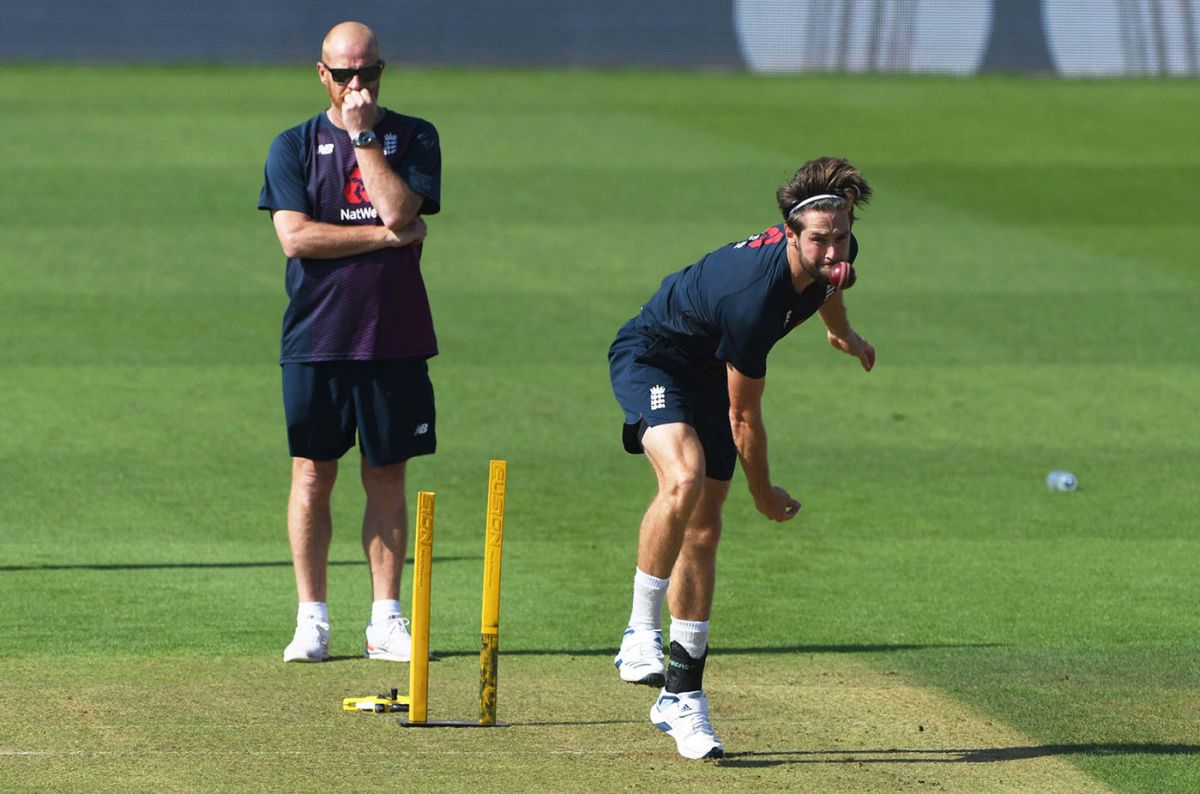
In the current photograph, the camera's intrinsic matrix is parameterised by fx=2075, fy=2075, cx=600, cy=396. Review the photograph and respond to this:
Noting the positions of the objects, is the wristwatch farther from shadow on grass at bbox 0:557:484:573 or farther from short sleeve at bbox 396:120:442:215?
shadow on grass at bbox 0:557:484:573

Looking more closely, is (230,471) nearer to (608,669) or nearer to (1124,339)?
(608,669)

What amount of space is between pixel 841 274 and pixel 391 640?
7.78 ft

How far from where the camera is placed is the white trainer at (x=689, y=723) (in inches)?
259

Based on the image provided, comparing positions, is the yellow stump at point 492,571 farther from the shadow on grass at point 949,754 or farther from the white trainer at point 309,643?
the white trainer at point 309,643

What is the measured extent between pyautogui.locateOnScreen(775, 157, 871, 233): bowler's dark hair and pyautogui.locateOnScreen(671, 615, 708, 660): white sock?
135cm

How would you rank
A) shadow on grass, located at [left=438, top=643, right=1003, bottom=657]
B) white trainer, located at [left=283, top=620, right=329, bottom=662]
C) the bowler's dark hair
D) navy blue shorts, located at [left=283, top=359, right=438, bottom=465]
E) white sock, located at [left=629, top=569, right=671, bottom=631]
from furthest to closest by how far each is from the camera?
shadow on grass, located at [left=438, top=643, right=1003, bottom=657] < navy blue shorts, located at [left=283, top=359, right=438, bottom=465] < white trainer, located at [left=283, top=620, right=329, bottom=662] < white sock, located at [left=629, top=569, right=671, bottom=631] < the bowler's dark hair

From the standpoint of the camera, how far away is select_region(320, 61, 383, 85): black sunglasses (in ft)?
25.1

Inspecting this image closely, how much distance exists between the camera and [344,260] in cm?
791

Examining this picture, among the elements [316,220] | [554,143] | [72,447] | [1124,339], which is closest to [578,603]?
[316,220]

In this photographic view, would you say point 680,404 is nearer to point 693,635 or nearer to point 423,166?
point 693,635

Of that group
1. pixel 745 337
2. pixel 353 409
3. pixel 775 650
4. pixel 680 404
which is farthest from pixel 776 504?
pixel 353 409

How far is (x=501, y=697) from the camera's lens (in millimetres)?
7363

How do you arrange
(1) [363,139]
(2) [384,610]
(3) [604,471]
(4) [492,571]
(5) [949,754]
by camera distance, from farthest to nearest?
(3) [604,471] → (2) [384,610] → (1) [363,139] → (5) [949,754] → (4) [492,571]

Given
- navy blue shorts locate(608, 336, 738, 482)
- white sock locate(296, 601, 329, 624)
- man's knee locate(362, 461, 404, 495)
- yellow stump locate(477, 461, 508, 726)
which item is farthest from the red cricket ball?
white sock locate(296, 601, 329, 624)
